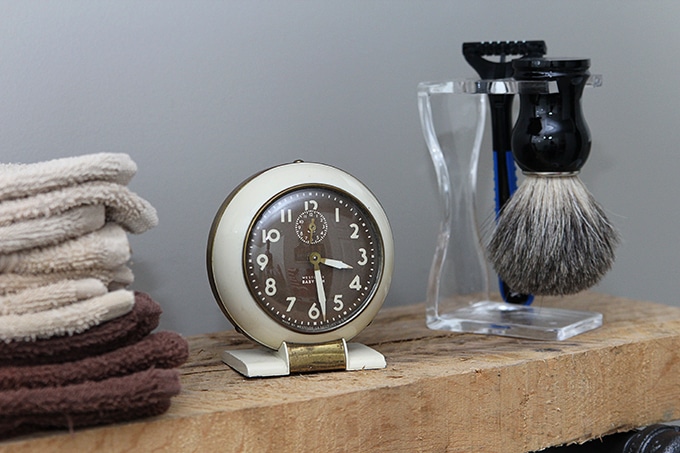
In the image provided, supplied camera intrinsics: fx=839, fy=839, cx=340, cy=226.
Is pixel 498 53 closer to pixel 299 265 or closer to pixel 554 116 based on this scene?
pixel 554 116

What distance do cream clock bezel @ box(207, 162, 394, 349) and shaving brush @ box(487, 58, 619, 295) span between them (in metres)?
0.19

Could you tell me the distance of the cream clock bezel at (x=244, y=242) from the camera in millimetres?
794

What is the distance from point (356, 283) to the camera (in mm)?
825

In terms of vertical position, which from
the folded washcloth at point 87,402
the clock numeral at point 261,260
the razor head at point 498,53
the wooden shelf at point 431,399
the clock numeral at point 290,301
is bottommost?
the wooden shelf at point 431,399

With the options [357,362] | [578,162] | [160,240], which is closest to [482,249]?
[578,162]

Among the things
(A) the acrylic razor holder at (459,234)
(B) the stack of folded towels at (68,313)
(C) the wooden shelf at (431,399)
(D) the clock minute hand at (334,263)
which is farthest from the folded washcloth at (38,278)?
(A) the acrylic razor holder at (459,234)

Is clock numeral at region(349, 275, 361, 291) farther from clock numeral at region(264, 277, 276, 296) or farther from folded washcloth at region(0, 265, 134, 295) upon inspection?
folded washcloth at region(0, 265, 134, 295)

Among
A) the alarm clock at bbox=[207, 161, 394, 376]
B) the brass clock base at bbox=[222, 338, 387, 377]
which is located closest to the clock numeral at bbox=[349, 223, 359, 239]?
the alarm clock at bbox=[207, 161, 394, 376]

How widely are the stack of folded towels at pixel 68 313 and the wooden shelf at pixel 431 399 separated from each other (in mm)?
29

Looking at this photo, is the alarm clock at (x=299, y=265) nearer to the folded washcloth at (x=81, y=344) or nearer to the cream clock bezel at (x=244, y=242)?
the cream clock bezel at (x=244, y=242)

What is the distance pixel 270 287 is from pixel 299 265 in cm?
3

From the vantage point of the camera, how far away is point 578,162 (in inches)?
36.4

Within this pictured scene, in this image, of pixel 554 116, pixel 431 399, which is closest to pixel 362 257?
pixel 431 399

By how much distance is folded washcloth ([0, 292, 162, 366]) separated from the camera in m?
0.64
